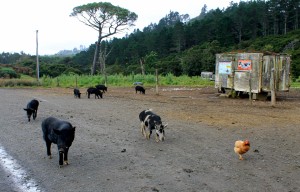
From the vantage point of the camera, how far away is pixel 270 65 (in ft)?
59.7

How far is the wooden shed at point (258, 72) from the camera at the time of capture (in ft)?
59.7

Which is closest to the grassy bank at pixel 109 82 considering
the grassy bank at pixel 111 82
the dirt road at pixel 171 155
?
the grassy bank at pixel 111 82

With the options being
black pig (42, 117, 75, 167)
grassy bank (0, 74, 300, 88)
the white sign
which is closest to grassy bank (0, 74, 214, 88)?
grassy bank (0, 74, 300, 88)

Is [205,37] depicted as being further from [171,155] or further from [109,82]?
[171,155]

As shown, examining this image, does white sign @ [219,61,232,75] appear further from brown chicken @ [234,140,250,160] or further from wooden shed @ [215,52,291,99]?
brown chicken @ [234,140,250,160]

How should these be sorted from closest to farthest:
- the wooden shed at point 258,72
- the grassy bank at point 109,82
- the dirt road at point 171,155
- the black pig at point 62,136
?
the dirt road at point 171,155
the black pig at point 62,136
the wooden shed at point 258,72
the grassy bank at point 109,82

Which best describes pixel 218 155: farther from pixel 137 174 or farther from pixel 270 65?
pixel 270 65

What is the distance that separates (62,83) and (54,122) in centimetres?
3107

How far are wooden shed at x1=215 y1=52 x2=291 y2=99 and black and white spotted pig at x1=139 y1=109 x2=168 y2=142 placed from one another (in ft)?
31.6

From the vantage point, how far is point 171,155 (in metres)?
7.57

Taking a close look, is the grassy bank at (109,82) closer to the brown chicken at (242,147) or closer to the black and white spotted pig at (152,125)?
the black and white spotted pig at (152,125)

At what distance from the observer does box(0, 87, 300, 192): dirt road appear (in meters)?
5.82

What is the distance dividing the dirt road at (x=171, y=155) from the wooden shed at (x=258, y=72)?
524 centimetres

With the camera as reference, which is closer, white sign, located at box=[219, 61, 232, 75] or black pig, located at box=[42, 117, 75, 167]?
black pig, located at box=[42, 117, 75, 167]
